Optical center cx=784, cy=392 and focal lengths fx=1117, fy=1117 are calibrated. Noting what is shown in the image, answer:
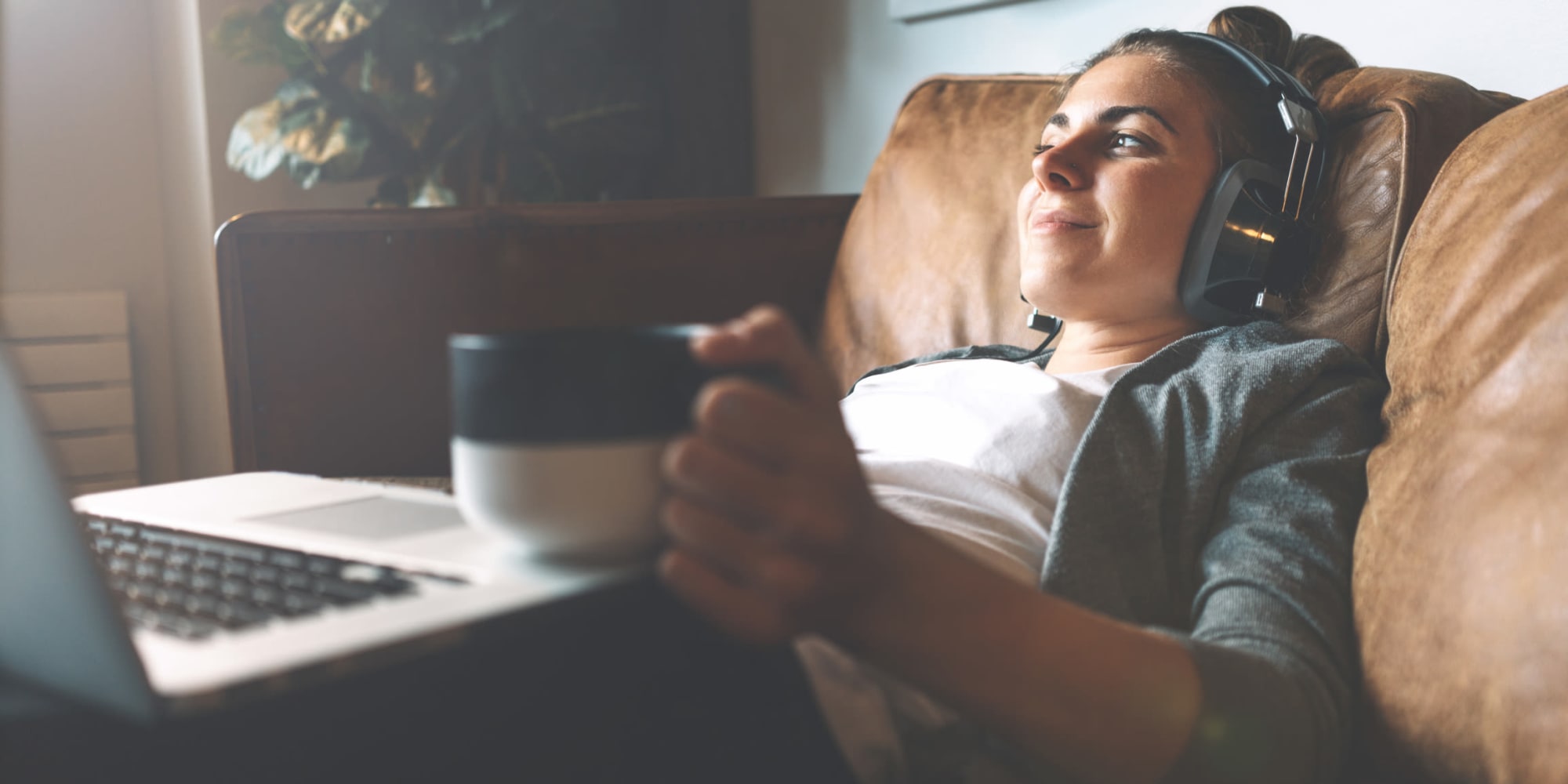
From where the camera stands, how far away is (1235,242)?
993mm

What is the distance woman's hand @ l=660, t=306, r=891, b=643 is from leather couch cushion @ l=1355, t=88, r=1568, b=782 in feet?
1.22

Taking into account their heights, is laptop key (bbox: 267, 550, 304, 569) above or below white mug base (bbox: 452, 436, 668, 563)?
below

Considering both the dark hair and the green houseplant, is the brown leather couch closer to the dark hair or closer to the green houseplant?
the dark hair

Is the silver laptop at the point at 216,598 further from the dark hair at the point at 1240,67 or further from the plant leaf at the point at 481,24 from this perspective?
the plant leaf at the point at 481,24

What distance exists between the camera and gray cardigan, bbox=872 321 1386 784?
2.03 ft

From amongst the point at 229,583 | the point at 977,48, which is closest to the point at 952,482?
the point at 229,583

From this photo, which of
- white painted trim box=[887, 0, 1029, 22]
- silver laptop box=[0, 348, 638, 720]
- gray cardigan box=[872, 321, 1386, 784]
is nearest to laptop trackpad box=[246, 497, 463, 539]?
silver laptop box=[0, 348, 638, 720]

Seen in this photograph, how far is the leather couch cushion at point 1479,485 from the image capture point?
0.55 meters

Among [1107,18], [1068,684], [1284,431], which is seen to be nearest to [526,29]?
[1107,18]

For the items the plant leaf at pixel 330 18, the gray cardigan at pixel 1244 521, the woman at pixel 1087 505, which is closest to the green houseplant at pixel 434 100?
the plant leaf at pixel 330 18

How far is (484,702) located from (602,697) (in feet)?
0.17

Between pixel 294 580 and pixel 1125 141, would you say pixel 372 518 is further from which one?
pixel 1125 141

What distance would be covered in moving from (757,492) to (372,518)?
0.89 ft

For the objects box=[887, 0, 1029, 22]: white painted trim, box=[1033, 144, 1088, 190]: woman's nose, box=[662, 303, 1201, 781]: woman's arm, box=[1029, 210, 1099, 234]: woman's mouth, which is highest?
box=[887, 0, 1029, 22]: white painted trim
